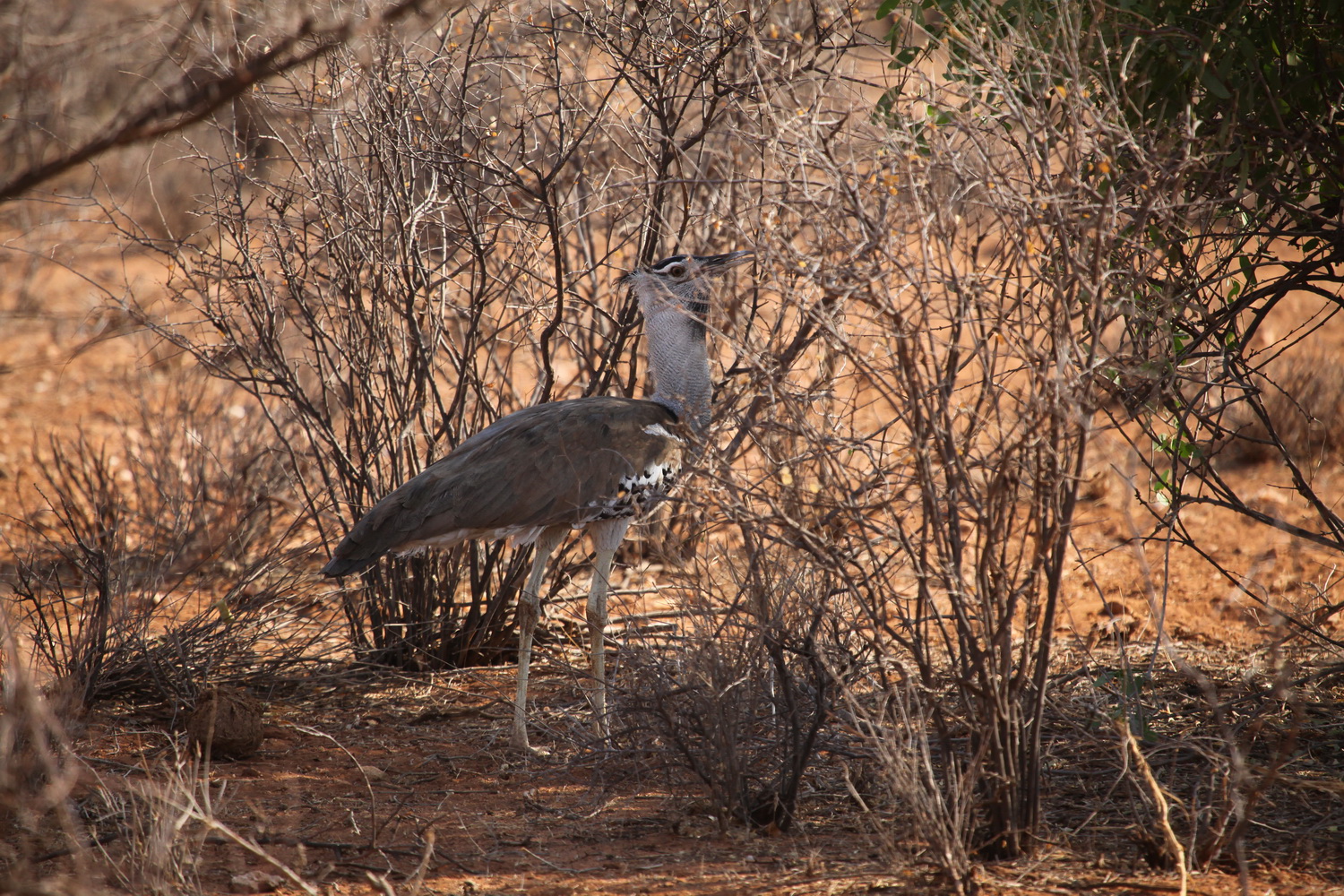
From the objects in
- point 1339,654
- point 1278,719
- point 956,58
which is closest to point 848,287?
point 956,58

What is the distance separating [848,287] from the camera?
7.46 ft

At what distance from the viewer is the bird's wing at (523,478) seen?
3854 millimetres

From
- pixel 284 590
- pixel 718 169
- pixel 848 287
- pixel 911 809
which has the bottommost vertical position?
pixel 911 809

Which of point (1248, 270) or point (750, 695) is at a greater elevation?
point (1248, 270)

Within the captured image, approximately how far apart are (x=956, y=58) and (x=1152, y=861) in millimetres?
1915

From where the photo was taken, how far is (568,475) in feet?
13.0

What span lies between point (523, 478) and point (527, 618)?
23.2 inches

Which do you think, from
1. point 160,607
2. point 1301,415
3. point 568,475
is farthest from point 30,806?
point 1301,415

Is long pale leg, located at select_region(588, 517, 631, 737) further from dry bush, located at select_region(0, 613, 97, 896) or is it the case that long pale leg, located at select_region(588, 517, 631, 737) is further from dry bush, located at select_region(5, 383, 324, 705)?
dry bush, located at select_region(0, 613, 97, 896)

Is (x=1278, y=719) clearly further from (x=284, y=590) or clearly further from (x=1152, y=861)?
(x=284, y=590)

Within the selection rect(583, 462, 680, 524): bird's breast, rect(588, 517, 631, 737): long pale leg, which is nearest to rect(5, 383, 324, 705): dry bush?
rect(588, 517, 631, 737): long pale leg

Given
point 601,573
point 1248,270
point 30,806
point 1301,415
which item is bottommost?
point 30,806

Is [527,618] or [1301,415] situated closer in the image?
[527,618]

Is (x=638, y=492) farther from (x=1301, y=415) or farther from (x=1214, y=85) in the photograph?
(x=1301, y=415)
